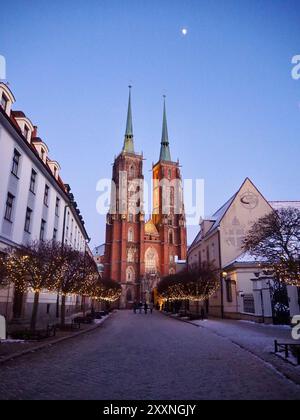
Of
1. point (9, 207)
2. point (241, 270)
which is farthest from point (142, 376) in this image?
Answer: point (241, 270)

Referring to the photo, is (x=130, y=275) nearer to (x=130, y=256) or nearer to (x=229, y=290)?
(x=130, y=256)

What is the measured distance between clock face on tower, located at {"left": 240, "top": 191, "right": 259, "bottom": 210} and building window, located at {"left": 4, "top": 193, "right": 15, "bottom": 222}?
2832cm

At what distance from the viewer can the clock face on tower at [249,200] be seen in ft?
Answer: 134

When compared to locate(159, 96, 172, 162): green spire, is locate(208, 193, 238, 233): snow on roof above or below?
below

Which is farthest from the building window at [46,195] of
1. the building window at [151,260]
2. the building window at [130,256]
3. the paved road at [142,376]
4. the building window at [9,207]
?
the building window at [151,260]

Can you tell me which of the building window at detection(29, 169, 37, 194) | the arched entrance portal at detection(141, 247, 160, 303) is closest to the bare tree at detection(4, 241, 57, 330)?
the building window at detection(29, 169, 37, 194)

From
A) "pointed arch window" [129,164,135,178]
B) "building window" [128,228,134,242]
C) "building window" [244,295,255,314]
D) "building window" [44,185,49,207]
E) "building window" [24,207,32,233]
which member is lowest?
"building window" [244,295,255,314]

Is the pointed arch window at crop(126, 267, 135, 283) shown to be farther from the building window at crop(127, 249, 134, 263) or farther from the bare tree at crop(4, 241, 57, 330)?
the bare tree at crop(4, 241, 57, 330)

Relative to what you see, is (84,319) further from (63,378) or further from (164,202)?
(164,202)

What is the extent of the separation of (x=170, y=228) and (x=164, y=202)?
9966 mm

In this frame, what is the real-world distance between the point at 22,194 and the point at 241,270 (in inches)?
896

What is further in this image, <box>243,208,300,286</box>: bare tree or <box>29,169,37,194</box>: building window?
<box>29,169,37,194</box>: building window

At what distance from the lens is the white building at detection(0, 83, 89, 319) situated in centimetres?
2038
